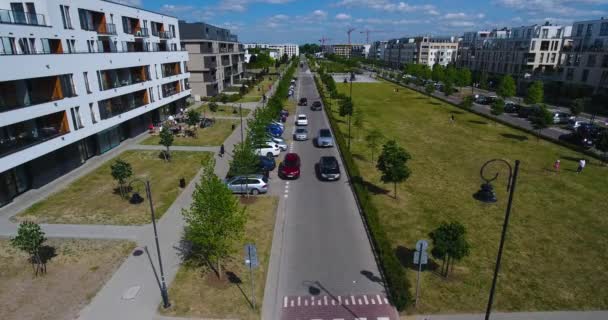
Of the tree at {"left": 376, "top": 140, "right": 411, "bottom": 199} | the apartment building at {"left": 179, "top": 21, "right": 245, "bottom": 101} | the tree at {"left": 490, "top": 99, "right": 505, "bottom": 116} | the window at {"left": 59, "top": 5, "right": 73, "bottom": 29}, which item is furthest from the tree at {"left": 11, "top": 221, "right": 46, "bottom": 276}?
the apartment building at {"left": 179, "top": 21, "right": 245, "bottom": 101}

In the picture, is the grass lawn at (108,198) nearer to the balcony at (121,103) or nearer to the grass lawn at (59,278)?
the grass lawn at (59,278)

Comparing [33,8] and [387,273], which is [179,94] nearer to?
[33,8]

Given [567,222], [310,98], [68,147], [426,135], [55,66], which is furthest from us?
[310,98]

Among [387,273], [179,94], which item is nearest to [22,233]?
[387,273]

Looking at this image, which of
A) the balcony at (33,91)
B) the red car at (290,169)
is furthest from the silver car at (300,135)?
the balcony at (33,91)

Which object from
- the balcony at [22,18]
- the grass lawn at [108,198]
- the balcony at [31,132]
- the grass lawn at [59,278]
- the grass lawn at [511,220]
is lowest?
the grass lawn at [511,220]

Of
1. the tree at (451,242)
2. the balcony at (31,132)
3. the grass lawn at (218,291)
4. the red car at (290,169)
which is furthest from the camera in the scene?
the red car at (290,169)

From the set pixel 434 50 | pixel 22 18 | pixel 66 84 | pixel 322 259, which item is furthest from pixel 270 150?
pixel 434 50

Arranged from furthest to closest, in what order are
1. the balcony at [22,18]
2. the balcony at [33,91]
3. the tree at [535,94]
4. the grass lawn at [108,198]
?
the tree at [535,94] → the balcony at [33,91] → the balcony at [22,18] → the grass lawn at [108,198]
